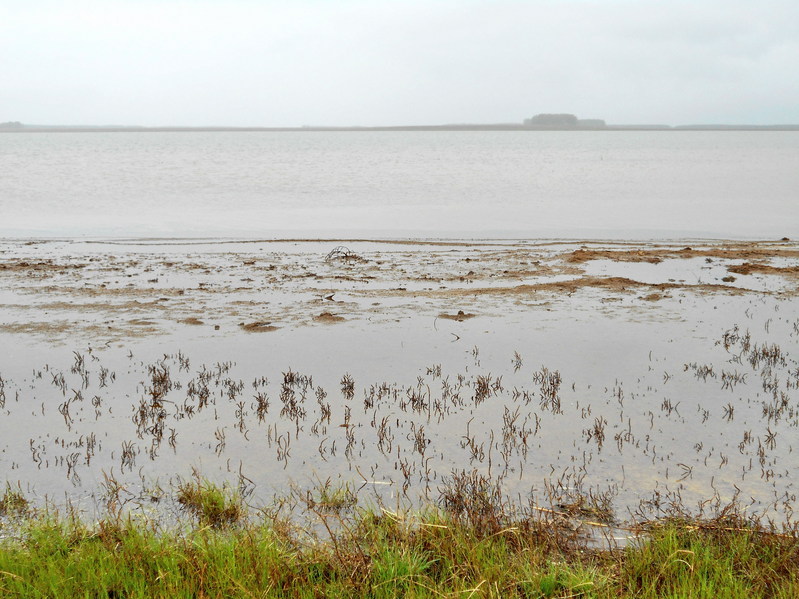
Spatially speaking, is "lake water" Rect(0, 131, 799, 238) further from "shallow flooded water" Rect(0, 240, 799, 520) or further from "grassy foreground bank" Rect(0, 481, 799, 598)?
"grassy foreground bank" Rect(0, 481, 799, 598)

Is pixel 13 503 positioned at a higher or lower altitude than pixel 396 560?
lower

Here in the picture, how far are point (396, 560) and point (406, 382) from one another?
4.29 m

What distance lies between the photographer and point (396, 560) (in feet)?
13.1

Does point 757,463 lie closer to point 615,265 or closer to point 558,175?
point 615,265

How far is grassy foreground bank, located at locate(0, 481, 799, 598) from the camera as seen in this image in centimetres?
379

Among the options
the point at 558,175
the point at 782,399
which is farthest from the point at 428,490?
the point at 558,175

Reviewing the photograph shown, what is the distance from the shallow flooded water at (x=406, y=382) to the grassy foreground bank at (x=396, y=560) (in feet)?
2.34

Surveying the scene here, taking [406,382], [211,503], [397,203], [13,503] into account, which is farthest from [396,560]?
[397,203]

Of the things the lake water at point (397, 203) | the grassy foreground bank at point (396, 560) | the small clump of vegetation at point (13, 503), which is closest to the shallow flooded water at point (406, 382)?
the small clump of vegetation at point (13, 503)

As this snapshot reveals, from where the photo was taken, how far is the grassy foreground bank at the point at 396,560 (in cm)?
379

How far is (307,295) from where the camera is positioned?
42.4 ft

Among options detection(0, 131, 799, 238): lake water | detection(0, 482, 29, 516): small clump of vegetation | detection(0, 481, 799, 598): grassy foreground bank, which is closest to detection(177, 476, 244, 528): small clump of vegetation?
detection(0, 481, 799, 598): grassy foreground bank

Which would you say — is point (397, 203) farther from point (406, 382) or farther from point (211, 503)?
point (211, 503)

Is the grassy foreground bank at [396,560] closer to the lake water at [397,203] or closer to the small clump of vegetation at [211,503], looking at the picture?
the small clump of vegetation at [211,503]
